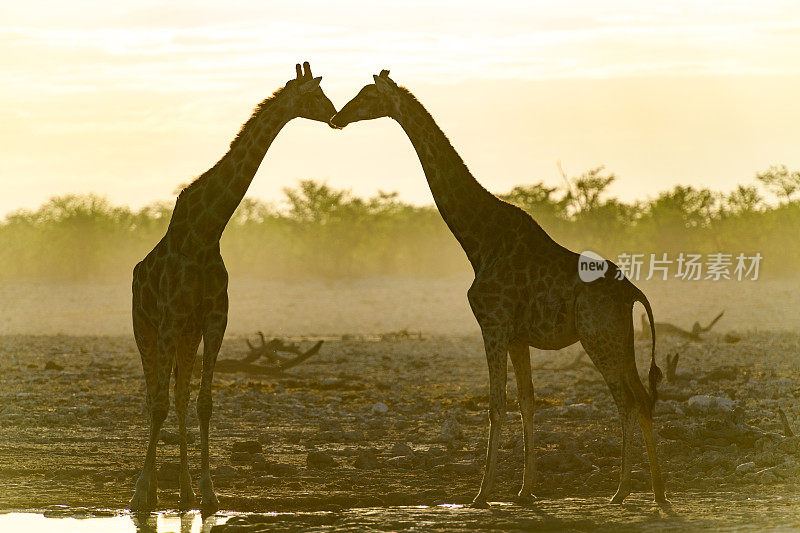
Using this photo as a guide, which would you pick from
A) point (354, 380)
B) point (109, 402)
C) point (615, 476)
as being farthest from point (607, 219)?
point (615, 476)

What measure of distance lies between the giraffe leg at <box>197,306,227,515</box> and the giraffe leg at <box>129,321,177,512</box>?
0.32 meters

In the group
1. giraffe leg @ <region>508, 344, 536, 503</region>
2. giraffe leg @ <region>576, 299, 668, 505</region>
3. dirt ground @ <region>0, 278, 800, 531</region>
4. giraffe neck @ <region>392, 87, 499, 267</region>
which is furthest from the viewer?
giraffe neck @ <region>392, 87, 499, 267</region>

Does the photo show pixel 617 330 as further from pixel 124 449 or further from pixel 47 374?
pixel 47 374

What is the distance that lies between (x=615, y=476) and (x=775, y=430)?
2.93 m

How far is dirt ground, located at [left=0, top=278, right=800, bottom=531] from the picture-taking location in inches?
372

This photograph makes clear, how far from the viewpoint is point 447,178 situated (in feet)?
34.9

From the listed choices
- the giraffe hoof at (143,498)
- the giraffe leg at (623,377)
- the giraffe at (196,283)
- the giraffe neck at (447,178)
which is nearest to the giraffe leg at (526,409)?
the giraffe leg at (623,377)

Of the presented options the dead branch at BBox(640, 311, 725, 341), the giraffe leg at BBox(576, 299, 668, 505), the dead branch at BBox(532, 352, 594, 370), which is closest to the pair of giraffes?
the giraffe leg at BBox(576, 299, 668, 505)

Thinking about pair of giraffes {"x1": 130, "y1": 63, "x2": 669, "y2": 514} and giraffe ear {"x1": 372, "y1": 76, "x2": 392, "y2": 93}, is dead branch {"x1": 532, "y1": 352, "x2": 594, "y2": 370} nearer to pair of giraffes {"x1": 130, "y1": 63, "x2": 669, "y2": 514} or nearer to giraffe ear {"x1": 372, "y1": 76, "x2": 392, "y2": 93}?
pair of giraffes {"x1": 130, "y1": 63, "x2": 669, "y2": 514}

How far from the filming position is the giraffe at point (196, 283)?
9789mm

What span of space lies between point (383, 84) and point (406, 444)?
13.6 ft

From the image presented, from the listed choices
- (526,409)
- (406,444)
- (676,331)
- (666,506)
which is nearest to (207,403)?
(526,409)

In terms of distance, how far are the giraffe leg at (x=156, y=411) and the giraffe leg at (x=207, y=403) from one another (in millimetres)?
323

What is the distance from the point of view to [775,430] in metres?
12.9
